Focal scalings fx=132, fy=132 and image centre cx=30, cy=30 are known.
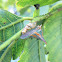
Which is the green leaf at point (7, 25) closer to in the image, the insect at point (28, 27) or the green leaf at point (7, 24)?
the green leaf at point (7, 24)

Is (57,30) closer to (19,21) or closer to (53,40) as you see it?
(53,40)

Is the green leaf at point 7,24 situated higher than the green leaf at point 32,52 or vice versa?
the green leaf at point 7,24

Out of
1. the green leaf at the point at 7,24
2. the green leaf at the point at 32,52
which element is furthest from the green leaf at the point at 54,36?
the green leaf at the point at 7,24

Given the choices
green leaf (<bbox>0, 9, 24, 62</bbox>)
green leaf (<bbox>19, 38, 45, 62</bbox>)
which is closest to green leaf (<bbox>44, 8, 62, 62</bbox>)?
green leaf (<bbox>19, 38, 45, 62</bbox>)

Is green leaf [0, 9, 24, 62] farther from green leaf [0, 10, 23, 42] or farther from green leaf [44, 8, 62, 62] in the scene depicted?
green leaf [44, 8, 62, 62]

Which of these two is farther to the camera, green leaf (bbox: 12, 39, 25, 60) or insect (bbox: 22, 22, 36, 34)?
green leaf (bbox: 12, 39, 25, 60)

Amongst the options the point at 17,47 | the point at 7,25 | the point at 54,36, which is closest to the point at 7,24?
the point at 7,25

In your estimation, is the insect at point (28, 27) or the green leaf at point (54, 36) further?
the green leaf at point (54, 36)
